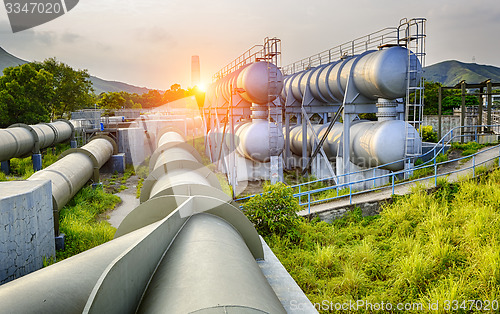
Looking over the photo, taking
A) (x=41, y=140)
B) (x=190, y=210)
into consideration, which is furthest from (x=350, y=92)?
(x=41, y=140)

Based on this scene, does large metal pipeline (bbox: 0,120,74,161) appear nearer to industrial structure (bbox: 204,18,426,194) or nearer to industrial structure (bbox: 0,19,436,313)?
industrial structure (bbox: 0,19,436,313)

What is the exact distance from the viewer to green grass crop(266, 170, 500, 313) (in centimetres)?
680

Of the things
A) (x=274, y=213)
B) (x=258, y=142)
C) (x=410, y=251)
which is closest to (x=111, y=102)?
(x=258, y=142)

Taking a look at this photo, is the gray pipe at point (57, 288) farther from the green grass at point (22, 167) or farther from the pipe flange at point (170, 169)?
the green grass at point (22, 167)

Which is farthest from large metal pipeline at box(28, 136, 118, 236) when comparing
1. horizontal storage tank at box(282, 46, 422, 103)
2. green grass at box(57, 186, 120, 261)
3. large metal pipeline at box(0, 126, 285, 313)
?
horizontal storage tank at box(282, 46, 422, 103)

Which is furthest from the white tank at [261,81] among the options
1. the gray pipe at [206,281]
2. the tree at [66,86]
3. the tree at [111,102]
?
the tree at [111,102]

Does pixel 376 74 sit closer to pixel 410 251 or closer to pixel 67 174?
pixel 410 251

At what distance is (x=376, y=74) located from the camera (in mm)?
13688

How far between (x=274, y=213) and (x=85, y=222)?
5.66m

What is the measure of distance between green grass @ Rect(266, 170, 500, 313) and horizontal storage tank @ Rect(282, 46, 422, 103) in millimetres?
4249

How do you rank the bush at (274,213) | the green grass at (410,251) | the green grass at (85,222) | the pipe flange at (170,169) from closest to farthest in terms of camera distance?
1. the green grass at (410,251)
2. the green grass at (85,222)
3. the pipe flange at (170,169)
4. the bush at (274,213)

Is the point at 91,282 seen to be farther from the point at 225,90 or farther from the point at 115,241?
the point at 225,90

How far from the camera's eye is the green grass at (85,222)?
8344mm

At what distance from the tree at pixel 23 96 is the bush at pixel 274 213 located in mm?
29738
